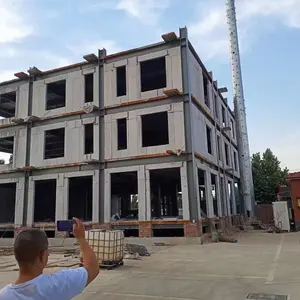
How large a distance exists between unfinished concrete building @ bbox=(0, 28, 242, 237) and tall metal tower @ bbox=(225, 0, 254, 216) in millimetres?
4577

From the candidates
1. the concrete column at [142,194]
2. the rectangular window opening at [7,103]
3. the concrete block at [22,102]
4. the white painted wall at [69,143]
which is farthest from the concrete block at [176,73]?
the rectangular window opening at [7,103]

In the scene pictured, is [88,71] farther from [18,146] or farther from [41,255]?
[41,255]

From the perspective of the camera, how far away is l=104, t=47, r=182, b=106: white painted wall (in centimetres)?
1878

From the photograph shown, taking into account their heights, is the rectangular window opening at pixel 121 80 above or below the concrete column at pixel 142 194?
above

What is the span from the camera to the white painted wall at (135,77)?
18781 millimetres

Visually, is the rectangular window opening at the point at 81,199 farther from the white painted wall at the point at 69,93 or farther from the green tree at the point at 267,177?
the green tree at the point at 267,177

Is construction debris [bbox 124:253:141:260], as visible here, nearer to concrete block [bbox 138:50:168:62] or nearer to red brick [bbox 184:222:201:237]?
red brick [bbox 184:222:201:237]

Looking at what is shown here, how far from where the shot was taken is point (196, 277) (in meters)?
7.89

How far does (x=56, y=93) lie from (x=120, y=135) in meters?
6.11

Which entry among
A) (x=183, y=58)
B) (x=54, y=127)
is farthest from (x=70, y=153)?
(x=183, y=58)

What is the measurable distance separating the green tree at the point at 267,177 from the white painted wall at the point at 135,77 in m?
25.0

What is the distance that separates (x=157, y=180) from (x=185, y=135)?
8.29m

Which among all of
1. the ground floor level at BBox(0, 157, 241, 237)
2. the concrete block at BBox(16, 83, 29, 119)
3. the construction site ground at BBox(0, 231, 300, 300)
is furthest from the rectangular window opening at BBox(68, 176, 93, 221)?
the construction site ground at BBox(0, 231, 300, 300)

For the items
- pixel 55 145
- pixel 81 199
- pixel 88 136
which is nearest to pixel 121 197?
pixel 81 199
